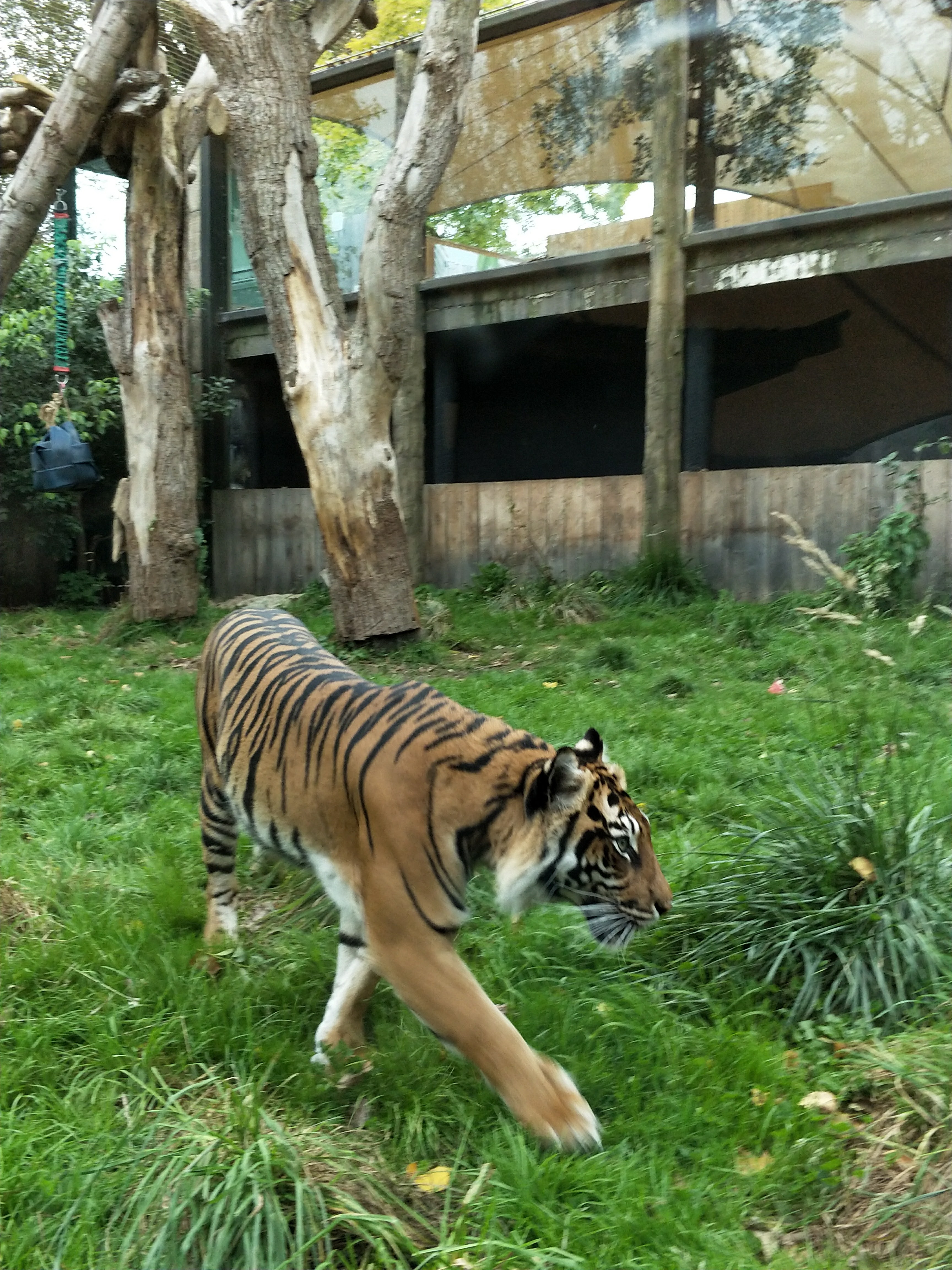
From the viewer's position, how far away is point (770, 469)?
10.7 m

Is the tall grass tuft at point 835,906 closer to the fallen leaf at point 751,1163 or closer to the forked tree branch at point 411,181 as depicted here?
the fallen leaf at point 751,1163

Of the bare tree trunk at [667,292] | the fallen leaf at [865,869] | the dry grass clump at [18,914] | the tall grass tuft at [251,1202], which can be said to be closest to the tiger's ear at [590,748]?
the fallen leaf at [865,869]

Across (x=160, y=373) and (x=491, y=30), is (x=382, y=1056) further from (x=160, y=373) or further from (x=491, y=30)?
(x=491, y=30)

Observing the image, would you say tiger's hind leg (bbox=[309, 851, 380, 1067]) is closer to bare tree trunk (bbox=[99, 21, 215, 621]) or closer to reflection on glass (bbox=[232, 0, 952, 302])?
bare tree trunk (bbox=[99, 21, 215, 621])

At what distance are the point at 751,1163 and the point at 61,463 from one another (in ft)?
25.7

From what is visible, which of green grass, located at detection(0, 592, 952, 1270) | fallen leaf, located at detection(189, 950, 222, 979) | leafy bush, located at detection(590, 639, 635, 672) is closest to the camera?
Result: green grass, located at detection(0, 592, 952, 1270)

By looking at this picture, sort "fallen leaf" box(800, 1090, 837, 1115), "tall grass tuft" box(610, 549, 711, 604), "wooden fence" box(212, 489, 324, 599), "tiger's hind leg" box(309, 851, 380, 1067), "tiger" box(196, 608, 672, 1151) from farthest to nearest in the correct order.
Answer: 1. "wooden fence" box(212, 489, 324, 599)
2. "tall grass tuft" box(610, 549, 711, 604)
3. "tiger's hind leg" box(309, 851, 380, 1067)
4. "fallen leaf" box(800, 1090, 837, 1115)
5. "tiger" box(196, 608, 672, 1151)

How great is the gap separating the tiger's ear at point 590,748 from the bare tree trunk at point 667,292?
7.65 m

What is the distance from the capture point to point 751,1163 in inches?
108

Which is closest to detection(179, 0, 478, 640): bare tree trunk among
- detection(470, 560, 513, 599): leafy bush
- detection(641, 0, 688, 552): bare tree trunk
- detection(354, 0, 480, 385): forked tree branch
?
detection(354, 0, 480, 385): forked tree branch

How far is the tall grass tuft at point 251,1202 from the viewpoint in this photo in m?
2.28

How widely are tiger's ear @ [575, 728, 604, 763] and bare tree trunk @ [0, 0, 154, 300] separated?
13.8 ft

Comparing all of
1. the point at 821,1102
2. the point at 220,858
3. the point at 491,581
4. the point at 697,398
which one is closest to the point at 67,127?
the point at 220,858

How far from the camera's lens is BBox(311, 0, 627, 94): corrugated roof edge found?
11.6 meters
